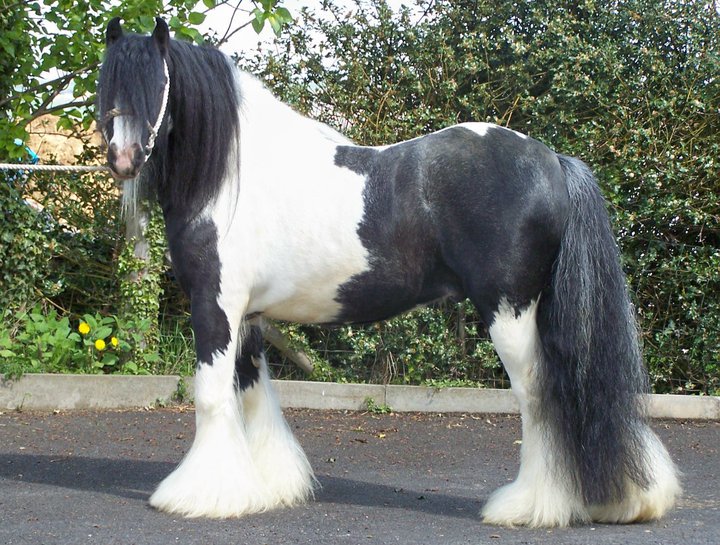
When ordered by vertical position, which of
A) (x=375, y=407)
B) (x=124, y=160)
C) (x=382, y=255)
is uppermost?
(x=124, y=160)

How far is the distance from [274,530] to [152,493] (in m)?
0.99

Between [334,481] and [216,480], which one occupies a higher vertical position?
[216,480]

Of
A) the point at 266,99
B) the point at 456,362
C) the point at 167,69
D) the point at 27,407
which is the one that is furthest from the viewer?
the point at 456,362

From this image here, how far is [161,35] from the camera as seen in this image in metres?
4.06

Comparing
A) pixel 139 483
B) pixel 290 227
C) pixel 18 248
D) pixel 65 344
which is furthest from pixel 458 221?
pixel 18 248

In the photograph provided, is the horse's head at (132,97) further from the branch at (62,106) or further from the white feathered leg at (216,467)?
the branch at (62,106)

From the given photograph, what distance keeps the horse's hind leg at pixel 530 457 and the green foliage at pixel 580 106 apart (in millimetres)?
3335

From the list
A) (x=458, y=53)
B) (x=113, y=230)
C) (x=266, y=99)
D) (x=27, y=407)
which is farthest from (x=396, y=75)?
(x=27, y=407)

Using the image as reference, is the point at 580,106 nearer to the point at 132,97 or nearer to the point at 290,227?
the point at 290,227

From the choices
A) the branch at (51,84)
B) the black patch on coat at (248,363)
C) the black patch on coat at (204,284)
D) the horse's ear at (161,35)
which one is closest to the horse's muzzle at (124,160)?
the black patch on coat at (204,284)

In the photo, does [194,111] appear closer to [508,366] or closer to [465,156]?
[465,156]

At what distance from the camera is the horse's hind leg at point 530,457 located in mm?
3850

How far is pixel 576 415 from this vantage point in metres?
3.84

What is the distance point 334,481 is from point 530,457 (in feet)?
4.67
